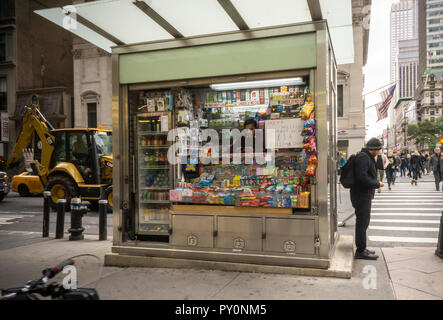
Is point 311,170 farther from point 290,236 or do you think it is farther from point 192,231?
point 192,231

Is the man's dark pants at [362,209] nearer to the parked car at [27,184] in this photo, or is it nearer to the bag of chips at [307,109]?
the bag of chips at [307,109]

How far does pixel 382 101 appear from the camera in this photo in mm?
23203

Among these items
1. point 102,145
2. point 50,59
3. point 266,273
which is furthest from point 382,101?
point 50,59

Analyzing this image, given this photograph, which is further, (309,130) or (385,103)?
(385,103)

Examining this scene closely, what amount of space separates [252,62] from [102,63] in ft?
94.1

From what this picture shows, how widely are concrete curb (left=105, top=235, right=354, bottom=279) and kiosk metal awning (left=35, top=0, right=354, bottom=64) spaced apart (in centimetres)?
341

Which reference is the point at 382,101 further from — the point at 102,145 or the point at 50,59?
the point at 50,59

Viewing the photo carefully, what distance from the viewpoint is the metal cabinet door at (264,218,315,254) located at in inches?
198

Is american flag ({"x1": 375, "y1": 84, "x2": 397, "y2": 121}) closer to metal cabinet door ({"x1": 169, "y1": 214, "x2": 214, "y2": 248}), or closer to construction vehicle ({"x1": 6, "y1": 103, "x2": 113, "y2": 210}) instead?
construction vehicle ({"x1": 6, "y1": 103, "x2": 113, "y2": 210})

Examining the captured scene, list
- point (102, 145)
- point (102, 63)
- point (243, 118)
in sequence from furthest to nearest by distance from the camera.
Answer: point (102, 63) < point (102, 145) < point (243, 118)

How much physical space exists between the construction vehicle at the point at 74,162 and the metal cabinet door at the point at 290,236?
25.1 feet

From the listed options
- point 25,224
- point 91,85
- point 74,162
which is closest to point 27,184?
point 74,162

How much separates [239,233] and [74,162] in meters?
9.41

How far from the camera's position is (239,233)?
5359 millimetres
